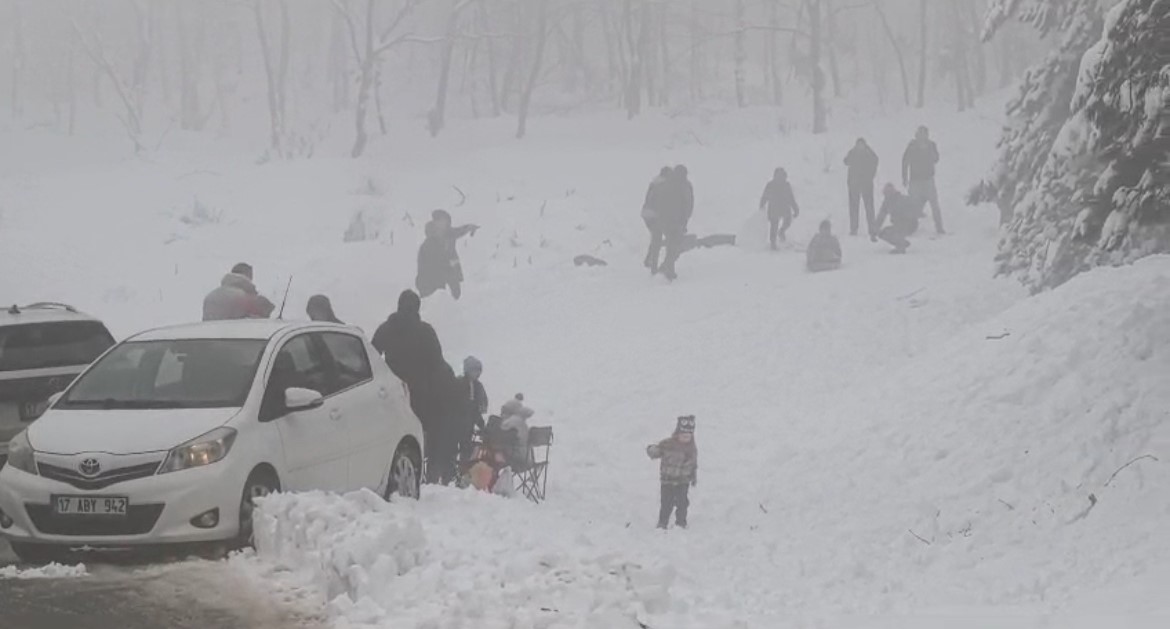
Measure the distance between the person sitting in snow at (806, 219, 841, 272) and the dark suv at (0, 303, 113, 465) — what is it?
15.3 m

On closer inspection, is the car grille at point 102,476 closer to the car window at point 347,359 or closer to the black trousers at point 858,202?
the car window at point 347,359

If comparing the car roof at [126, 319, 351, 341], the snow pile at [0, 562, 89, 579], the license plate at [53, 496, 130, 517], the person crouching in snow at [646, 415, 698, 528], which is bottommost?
the person crouching in snow at [646, 415, 698, 528]

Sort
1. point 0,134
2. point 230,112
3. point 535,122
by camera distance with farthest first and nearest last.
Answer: point 230,112, point 0,134, point 535,122

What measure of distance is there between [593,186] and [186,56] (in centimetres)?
3828

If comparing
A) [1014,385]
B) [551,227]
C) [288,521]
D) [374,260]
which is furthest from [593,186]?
[288,521]

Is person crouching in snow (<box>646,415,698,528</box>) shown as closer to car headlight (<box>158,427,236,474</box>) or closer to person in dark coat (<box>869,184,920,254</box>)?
car headlight (<box>158,427,236,474</box>)

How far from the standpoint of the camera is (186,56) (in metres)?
61.5

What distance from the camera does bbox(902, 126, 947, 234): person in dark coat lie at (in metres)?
24.4

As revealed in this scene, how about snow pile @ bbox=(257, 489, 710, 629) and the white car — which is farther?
the white car

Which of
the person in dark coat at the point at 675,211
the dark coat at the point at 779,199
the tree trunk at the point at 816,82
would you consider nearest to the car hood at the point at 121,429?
the person in dark coat at the point at 675,211

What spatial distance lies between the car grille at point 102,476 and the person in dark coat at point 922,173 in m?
20.7

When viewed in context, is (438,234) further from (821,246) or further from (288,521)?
(288,521)

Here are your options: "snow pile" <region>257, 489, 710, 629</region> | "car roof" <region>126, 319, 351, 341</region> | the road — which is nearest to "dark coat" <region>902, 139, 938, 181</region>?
"car roof" <region>126, 319, 351, 341</region>

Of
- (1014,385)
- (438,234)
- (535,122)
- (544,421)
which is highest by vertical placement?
(535,122)
